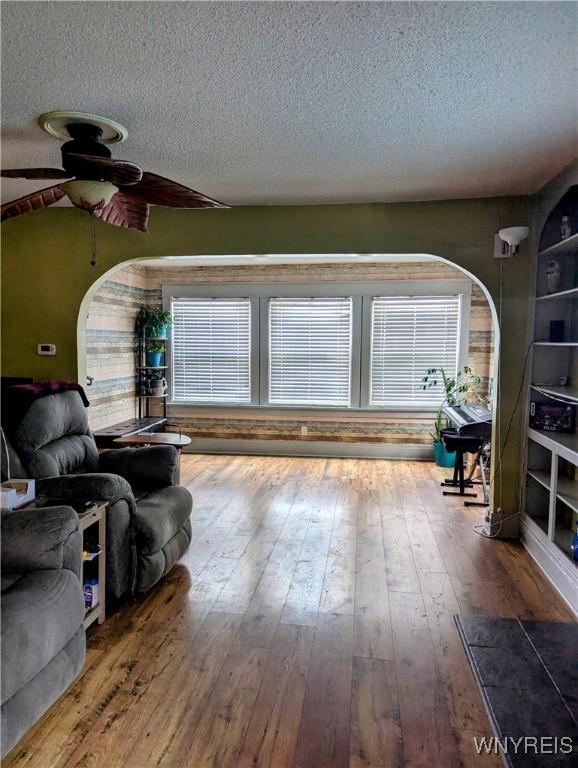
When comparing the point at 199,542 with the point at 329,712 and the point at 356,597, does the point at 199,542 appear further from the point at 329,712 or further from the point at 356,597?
the point at 329,712

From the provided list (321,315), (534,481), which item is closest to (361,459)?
(321,315)

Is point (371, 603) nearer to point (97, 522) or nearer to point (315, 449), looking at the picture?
point (97, 522)

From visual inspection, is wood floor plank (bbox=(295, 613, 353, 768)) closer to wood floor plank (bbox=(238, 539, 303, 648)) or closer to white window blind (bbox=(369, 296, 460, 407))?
wood floor plank (bbox=(238, 539, 303, 648))

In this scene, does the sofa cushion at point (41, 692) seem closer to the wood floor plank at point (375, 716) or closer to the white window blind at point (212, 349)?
the wood floor plank at point (375, 716)

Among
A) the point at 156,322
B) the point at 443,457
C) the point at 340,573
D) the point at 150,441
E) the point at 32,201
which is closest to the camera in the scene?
the point at 32,201

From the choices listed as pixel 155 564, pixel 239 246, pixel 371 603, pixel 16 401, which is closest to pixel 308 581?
pixel 371 603

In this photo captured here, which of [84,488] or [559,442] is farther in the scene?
[559,442]

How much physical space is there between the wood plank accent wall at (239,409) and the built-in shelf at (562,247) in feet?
8.57

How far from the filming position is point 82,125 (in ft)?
8.17

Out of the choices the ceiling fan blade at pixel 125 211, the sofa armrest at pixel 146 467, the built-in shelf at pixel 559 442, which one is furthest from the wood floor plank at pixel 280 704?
the ceiling fan blade at pixel 125 211

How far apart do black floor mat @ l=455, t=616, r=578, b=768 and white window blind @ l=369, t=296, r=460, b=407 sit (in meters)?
4.01

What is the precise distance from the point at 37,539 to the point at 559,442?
3.06 m

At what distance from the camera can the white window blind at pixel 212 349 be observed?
673 cm

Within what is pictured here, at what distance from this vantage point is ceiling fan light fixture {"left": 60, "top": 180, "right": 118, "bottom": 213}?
7.28 feet
